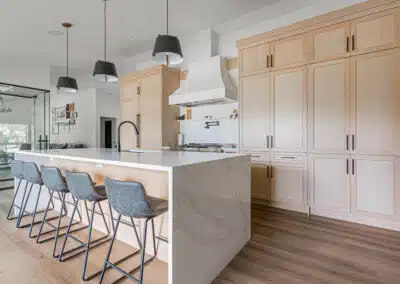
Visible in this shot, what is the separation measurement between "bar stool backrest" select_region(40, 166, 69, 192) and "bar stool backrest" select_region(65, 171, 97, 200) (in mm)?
321

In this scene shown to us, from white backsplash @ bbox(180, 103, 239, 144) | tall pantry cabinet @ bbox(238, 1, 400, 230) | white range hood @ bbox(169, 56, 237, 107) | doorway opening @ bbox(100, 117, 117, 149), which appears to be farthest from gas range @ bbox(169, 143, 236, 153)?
doorway opening @ bbox(100, 117, 117, 149)

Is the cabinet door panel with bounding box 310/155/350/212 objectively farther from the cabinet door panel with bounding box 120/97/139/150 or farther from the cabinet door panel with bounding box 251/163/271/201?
the cabinet door panel with bounding box 120/97/139/150

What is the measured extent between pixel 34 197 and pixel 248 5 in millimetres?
4413

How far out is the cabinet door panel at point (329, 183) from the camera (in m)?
2.96

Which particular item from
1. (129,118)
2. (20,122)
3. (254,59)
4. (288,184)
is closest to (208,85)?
(254,59)

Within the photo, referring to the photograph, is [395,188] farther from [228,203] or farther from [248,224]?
[228,203]

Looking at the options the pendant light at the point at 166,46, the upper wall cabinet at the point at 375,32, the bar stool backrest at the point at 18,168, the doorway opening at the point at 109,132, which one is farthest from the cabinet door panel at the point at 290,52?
the doorway opening at the point at 109,132

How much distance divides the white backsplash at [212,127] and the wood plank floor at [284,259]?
1999 mm

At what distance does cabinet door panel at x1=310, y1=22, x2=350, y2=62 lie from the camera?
292 centimetres

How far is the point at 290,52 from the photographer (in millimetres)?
3340

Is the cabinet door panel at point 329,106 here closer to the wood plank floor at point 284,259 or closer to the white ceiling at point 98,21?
the wood plank floor at point 284,259

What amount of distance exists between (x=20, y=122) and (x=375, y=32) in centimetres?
698

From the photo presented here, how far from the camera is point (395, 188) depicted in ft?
8.66

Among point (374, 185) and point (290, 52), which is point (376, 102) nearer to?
point (374, 185)
